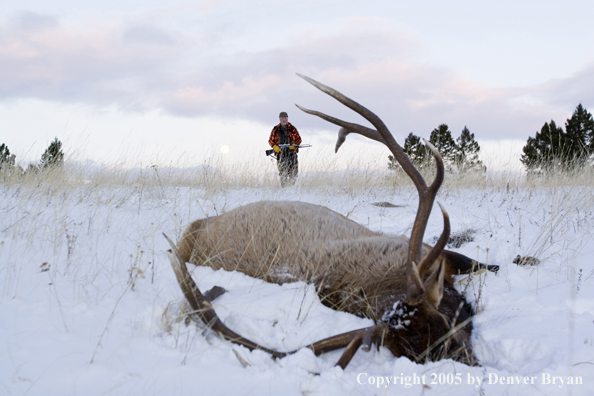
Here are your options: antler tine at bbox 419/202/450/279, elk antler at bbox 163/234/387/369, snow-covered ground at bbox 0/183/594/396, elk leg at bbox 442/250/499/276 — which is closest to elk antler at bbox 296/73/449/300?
antler tine at bbox 419/202/450/279

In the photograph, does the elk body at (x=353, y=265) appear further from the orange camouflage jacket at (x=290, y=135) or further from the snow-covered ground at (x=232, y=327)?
the orange camouflage jacket at (x=290, y=135)

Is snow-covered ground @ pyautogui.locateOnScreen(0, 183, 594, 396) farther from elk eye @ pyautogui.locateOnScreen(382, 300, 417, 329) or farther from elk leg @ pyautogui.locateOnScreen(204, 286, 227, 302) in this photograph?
elk eye @ pyautogui.locateOnScreen(382, 300, 417, 329)

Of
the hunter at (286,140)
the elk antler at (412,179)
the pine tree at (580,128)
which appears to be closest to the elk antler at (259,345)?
the elk antler at (412,179)

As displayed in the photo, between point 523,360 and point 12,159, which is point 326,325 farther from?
point 12,159

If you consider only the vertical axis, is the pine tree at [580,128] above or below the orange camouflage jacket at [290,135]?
above

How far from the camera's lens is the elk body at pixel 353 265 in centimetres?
247

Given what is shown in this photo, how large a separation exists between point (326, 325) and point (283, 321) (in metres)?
0.28

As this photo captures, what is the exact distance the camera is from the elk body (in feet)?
8.09

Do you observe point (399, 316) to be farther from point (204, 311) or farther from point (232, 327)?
point (204, 311)

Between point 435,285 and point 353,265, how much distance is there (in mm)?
718

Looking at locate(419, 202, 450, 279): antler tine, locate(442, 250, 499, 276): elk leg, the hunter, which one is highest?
the hunter

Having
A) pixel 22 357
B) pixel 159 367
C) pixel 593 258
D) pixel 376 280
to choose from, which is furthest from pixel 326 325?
pixel 593 258

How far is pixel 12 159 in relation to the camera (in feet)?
30.8

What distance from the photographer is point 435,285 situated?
2619 mm
